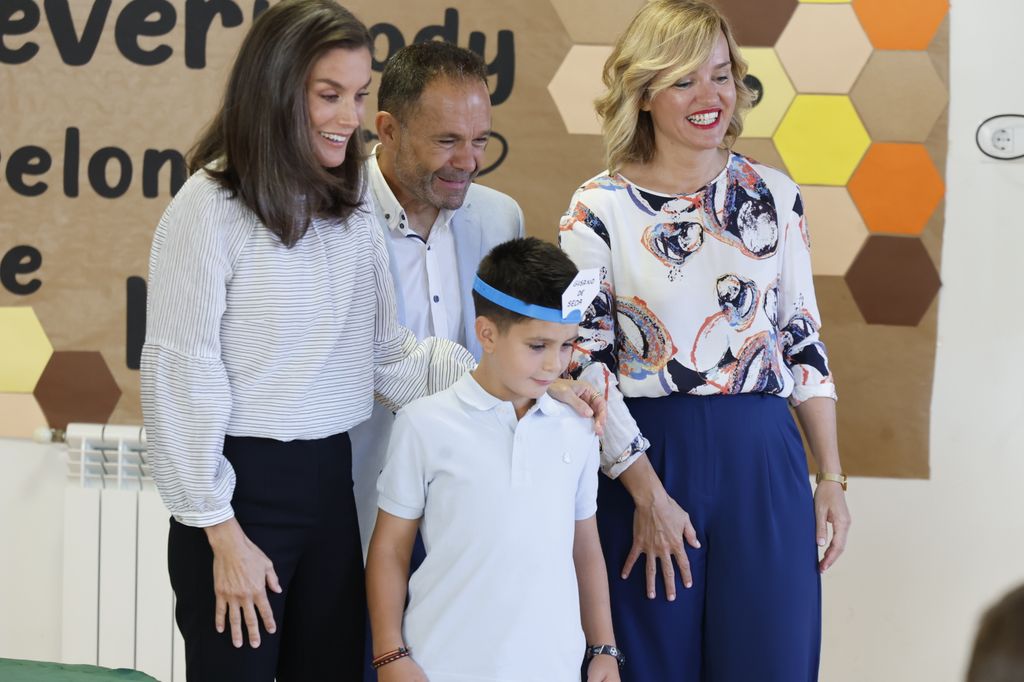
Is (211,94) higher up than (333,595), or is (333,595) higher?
(211,94)

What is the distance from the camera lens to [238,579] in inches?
62.4

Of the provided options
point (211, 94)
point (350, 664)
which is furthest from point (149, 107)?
point (350, 664)

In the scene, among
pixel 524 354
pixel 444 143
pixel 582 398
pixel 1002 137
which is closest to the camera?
pixel 524 354

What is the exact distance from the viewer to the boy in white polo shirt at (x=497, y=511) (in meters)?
1.65

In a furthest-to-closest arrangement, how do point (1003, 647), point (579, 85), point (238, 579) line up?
point (579, 85), point (238, 579), point (1003, 647)

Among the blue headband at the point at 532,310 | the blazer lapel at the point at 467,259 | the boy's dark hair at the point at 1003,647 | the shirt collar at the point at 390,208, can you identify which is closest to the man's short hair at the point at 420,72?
the shirt collar at the point at 390,208

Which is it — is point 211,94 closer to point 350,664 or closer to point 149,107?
point 149,107

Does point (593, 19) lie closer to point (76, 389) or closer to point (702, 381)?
point (702, 381)

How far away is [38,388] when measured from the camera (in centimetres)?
287

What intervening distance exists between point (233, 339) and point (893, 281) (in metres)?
1.63

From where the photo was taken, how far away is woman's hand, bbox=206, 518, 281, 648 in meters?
1.58

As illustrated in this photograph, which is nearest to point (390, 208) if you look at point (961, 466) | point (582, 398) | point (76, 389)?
point (582, 398)

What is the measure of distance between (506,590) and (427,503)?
181mm

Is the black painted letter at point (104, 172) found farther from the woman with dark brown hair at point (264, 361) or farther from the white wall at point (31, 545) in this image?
the woman with dark brown hair at point (264, 361)
